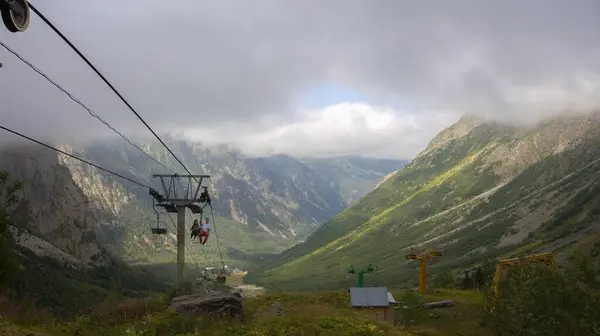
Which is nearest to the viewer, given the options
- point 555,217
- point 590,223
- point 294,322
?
point 294,322

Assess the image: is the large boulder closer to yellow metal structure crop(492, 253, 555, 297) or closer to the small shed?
the small shed

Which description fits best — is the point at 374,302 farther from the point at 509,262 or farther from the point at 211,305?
the point at 509,262

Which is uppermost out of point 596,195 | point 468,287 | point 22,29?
point 596,195

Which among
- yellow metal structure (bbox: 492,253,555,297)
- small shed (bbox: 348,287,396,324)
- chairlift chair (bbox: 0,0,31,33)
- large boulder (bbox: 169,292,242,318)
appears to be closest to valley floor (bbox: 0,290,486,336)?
large boulder (bbox: 169,292,242,318)

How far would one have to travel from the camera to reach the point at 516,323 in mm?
25891

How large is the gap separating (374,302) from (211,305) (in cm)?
1644

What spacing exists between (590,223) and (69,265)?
610 feet

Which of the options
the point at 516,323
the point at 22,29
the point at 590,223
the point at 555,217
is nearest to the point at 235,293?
the point at 516,323

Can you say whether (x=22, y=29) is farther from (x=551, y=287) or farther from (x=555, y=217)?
(x=555, y=217)

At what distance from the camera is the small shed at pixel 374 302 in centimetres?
3581

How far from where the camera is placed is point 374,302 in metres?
36.1

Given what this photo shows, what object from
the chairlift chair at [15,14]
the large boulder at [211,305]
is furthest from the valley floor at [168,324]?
the chairlift chair at [15,14]

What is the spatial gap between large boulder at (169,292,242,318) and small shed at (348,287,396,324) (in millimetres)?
13697

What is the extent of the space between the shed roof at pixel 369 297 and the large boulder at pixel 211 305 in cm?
1375
